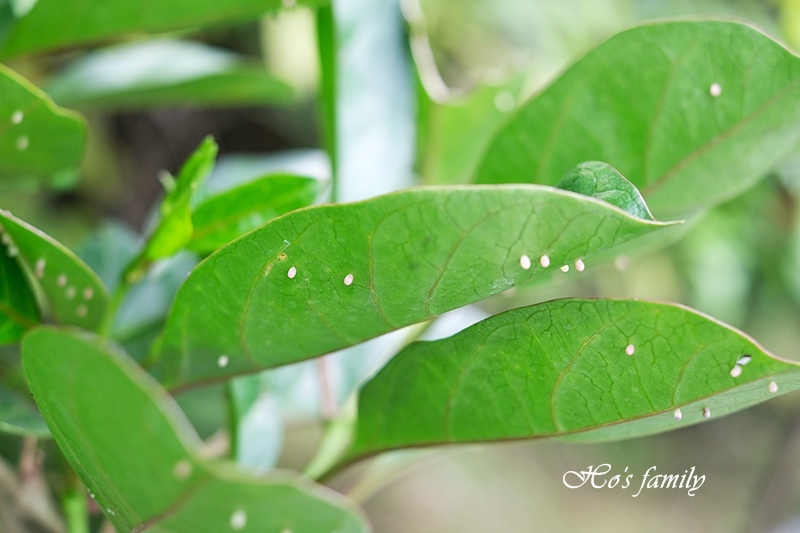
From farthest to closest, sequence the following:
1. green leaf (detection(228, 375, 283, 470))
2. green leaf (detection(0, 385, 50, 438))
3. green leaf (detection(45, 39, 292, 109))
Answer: green leaf (detection(45, 39, 292, 109)), green leaf (detection(228, 375, 283, 470)), green leaf (detection(0, 385, 50, 438))

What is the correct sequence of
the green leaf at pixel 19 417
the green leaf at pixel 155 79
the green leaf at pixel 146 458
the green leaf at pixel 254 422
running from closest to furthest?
the green leaf at pixel 146 458 < the green leaf at pixel 19 417 < the green leaf at pixel 254 422 < the green leaf at pixel 155 79

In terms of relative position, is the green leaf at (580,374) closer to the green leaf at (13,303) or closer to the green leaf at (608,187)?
the green leaf at (608,187)

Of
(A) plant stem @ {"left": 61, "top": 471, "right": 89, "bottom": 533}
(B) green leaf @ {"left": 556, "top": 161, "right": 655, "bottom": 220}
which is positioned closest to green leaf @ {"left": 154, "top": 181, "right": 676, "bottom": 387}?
(B) green leaf @ {"left": 556, "top": 161, "right": 655, "bottom": 220}

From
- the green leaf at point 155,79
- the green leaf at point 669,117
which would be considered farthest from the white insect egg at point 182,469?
the green leaf at point 155,79

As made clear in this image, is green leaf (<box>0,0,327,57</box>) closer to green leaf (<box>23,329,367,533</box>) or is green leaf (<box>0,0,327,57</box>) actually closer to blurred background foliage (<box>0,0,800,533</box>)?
blurred background foliage (<box>0,0,800,533</box>)

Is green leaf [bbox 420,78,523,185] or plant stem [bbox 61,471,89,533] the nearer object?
plant stem [bbox 61,471,89,533]
